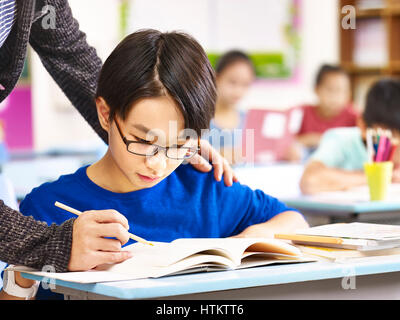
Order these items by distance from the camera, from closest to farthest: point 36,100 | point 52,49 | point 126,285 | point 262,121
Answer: point 126,285 → point 52,49 → point 262,121 → point 36,100

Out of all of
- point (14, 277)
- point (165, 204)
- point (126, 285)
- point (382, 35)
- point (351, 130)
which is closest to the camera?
point (126, 285)

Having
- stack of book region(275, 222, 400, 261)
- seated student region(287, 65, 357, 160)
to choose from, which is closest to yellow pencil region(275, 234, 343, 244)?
stack of book region(275, 222, 400, 261)

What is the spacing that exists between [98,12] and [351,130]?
114 inches

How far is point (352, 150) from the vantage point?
3082 mm

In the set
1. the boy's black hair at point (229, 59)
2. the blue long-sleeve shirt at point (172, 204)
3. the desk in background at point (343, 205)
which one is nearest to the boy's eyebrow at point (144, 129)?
the blue long-sleeve shirt at point (172, 204)

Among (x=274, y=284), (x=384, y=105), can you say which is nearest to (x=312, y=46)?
(x=384, y=105)

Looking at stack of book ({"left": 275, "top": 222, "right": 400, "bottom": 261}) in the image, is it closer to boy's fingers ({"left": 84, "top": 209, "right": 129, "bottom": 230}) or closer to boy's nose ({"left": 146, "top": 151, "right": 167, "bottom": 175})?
boy's nose ({"left": 146, "top": 151, "right": 167, "bottom": 175})

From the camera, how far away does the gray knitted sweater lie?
3.62ft

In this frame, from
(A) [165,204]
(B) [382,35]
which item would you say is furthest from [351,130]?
(B) [382,35]

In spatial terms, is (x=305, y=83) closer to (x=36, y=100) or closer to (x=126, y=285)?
(x=36, y=100)

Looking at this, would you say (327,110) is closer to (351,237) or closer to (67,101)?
(67,101)

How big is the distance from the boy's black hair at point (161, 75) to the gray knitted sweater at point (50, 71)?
0.17 m
